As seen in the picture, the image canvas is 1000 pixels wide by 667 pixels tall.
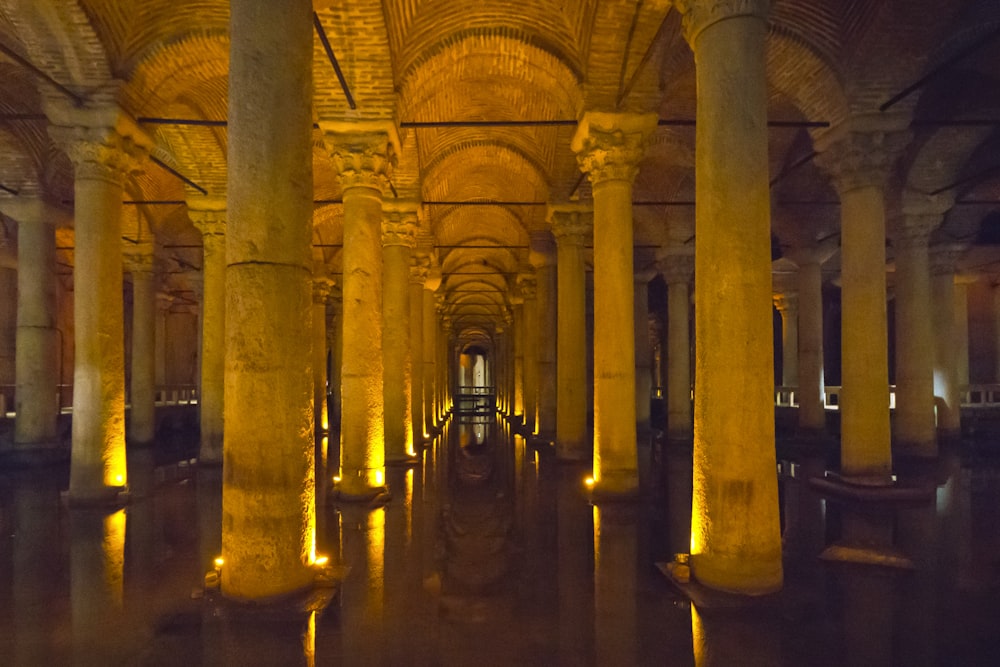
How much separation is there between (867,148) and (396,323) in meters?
8.42

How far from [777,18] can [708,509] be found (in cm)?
747

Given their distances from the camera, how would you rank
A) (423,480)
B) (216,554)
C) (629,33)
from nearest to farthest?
(216,554) < (629,33) < (423,480)

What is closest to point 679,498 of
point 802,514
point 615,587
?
point 802,514

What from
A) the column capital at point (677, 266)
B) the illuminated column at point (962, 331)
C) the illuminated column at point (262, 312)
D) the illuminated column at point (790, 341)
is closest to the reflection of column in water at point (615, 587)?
the illuminated column at point (262, 312)

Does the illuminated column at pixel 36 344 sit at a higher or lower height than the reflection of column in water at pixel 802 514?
higher

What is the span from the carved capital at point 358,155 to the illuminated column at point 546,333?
9132mm

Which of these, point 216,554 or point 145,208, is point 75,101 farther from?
point 145,208

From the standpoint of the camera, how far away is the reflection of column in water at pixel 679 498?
300 inches

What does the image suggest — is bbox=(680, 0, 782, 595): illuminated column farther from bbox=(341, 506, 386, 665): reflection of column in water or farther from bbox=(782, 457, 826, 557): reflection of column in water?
bbox=(341, 506, 386, 665): reflection of column in water

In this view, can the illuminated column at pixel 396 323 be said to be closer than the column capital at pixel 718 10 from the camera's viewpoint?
No

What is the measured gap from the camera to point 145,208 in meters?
17.8

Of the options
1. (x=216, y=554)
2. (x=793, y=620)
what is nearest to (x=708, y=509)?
(x=793, y=620)

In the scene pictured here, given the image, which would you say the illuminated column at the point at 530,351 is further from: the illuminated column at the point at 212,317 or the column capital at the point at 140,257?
the column capital at the point at 140,257

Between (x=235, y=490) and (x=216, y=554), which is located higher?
(x=235, y=490)
